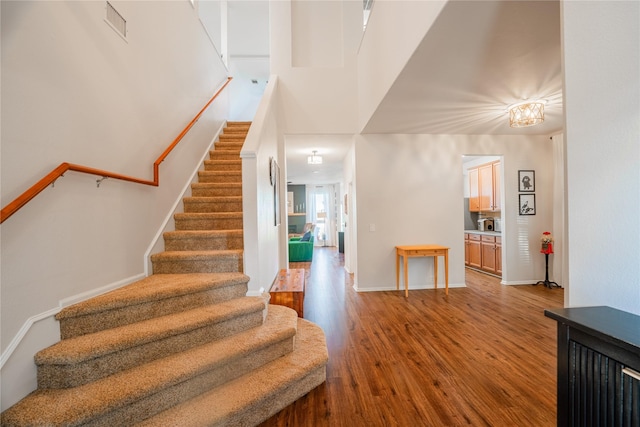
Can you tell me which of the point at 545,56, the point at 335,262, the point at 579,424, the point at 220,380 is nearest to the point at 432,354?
the point at 579,424

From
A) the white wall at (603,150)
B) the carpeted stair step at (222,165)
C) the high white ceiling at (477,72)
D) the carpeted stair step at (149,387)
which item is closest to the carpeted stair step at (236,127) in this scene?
the carpeted stair step at (222,165)

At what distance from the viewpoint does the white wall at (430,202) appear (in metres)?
4.67

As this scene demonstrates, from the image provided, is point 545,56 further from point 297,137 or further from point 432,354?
point 297,137

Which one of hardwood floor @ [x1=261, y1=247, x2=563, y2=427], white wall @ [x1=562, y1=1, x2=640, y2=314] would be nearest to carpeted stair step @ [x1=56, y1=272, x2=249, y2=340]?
hardwood floor @ [x1=261, y1=247, x2=563, y2=427]

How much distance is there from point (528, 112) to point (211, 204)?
3.86m

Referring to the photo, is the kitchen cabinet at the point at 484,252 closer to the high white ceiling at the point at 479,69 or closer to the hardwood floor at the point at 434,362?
the hardwood floor at the point at 434,362

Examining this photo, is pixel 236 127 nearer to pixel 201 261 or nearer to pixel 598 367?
pixel 201 261

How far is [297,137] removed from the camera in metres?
4.92

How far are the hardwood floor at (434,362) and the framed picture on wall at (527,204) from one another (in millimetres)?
1438

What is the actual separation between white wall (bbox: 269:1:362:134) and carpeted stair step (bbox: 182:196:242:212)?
1.97 meters

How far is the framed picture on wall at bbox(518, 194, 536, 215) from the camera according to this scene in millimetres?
4926

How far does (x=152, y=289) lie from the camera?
1997mm

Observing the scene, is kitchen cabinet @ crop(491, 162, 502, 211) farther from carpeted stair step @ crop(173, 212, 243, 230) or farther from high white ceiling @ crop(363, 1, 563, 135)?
carpeted stair step @ crop(173, 212, 243, 230)

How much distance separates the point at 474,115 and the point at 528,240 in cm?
268
